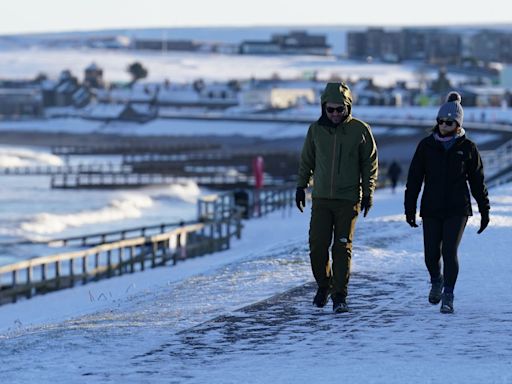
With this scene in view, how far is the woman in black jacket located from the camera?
10.6m

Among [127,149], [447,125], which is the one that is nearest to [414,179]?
[447,125]

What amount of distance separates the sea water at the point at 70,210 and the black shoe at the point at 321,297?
2858cm

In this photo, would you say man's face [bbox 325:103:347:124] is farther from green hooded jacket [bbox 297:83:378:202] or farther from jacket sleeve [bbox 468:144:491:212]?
jacket sleeve [bbox 468:144:491:212]

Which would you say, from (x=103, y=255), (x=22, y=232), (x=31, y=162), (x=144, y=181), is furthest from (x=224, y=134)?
(x=103, y=255)

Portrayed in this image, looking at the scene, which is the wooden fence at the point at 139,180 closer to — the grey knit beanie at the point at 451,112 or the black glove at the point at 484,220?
the black glove at the point at 484,220

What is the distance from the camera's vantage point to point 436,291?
1112cm

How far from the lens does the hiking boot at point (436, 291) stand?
36.4ft

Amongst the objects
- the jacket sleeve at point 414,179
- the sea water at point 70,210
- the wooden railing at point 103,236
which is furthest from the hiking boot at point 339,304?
the sea water at point 70,210

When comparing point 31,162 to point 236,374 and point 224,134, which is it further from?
point 236,374

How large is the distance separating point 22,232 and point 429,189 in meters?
43.0

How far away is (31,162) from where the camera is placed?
364ft

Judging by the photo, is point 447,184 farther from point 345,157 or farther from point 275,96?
point 275,96

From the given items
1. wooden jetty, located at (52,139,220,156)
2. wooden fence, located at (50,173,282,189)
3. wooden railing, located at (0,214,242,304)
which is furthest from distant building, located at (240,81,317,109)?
wooden railing, located at (0,214,242,304)

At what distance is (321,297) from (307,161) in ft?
3.76
